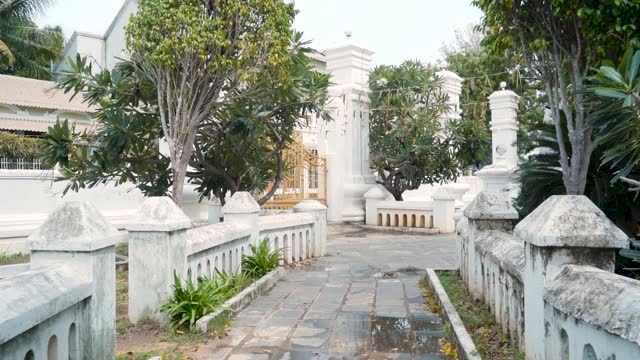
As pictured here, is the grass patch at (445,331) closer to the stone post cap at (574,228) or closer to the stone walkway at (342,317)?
the stone walkway at (342,317)

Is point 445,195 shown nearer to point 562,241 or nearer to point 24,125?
point 562,241

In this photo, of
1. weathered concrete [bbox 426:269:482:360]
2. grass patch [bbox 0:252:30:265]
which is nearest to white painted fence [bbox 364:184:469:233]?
weathered concrete [bbox 426:269:482:360]

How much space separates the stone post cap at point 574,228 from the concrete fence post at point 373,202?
42.8 ft

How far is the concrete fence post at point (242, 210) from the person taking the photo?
26.3ft

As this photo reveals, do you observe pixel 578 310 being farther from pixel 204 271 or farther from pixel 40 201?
pixel 40 201

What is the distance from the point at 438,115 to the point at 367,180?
296 centimetres

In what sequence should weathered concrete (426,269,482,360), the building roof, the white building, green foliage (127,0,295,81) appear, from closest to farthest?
weathered concrete (426,269,482,360) < green foliage (127,0,295,81) < the white building < the building roof

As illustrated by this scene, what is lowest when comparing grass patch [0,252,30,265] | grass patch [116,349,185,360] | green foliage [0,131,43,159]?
grass patch [116,349,185,360]

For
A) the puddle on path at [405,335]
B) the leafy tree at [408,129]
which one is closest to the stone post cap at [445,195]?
the leafy tree at [408,129]

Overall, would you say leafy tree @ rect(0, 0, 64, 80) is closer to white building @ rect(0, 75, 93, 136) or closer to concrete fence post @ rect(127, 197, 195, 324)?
white building @ rect(0, 75, 93, 136)

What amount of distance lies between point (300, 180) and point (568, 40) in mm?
10575

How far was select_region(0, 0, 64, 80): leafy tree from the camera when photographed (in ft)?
67.5

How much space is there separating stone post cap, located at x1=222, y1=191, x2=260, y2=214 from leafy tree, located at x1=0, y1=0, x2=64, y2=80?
14709 millimetres

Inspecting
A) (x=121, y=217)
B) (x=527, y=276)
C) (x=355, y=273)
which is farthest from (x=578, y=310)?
(x=121, y=217)
